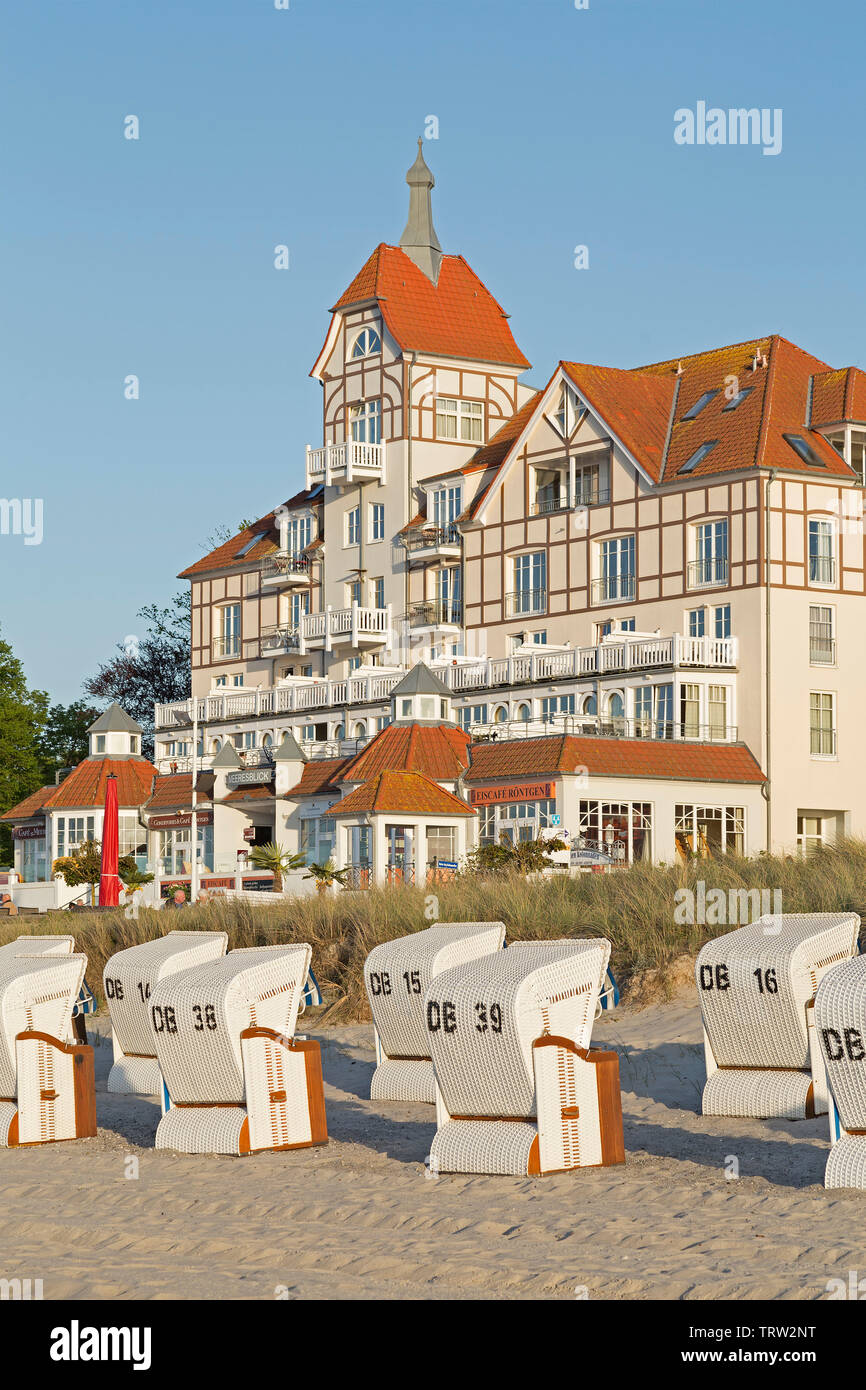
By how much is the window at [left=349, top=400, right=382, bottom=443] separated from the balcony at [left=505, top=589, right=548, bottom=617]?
8240 mm

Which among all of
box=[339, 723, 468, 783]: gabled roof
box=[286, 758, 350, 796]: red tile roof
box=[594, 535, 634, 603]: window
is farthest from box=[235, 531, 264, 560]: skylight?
box=[339, 723, 468, 783]: gabled roof

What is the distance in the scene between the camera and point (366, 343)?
197 ft

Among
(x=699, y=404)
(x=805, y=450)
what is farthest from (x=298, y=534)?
(x=805, y=450)

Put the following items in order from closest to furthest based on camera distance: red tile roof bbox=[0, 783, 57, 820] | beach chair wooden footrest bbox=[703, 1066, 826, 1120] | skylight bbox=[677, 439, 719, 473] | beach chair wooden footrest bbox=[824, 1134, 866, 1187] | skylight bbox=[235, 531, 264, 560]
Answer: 1. beach chair wooden footrest bbox=[824, 1134, 866, 1187]
2. beach chair wooden footrest bbox=[703, 1066, 826, 1120]
3. skylight bbox=[677, 439, 719, 473]
4. red tile roof bbox=[0, 783, 57, 820]
5. skylight bbox=[235, 531, 264, 560]

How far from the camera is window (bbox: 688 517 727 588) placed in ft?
160

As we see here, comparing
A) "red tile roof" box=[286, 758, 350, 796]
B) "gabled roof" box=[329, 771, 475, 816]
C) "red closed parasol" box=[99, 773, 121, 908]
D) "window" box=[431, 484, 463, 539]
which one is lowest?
"red closed parasol" box=[99, 773, 121, 908]

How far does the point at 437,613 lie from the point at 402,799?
50.8ft

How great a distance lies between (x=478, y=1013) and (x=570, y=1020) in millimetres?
585

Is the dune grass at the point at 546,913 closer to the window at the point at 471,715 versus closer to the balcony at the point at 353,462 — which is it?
the window at the point at 471,715

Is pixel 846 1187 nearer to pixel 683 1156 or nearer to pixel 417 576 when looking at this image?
pixel 683 1156

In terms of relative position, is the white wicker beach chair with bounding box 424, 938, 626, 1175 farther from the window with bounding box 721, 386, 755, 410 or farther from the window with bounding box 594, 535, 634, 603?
the window with bounding box 721, 386, 755, 410

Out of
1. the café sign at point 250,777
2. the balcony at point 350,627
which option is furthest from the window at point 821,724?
the balcony at point 350,627

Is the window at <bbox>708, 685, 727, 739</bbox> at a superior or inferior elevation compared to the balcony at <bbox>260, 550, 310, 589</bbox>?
inferior
